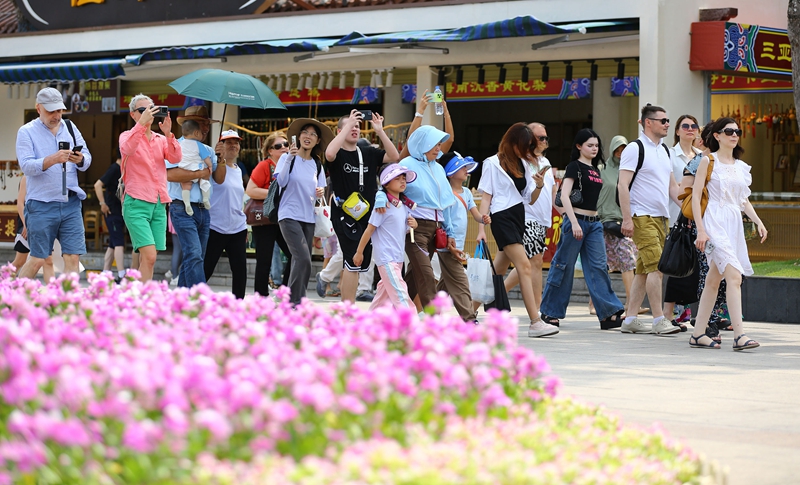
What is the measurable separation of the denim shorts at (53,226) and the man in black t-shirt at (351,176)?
2.09 m

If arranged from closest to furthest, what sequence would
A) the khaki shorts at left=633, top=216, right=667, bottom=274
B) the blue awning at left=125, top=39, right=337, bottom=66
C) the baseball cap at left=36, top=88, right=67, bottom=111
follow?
1. the baseball cap at left=36, top=88, right=67, bottom=111
2. the khaki shorts at left=633, top=216, right=667, bottom=274
3. the blue awning at left=125, top=39, right=337, bottom=66

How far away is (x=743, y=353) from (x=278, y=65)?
453 inches

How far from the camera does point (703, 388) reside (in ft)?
23.5

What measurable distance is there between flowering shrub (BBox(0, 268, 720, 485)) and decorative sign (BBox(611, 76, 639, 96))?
1278 cm

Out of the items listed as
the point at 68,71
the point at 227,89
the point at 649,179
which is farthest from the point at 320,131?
the point at 68,71

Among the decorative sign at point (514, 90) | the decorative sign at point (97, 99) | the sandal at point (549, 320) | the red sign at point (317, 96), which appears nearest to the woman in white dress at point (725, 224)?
the sandal at point (549, 320)

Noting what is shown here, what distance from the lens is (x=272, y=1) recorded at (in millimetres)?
18609

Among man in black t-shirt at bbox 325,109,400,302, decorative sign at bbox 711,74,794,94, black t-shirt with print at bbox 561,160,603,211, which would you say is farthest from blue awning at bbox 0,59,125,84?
black t-shirt with print at bbox 561,160,603,211

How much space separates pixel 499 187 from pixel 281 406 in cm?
690

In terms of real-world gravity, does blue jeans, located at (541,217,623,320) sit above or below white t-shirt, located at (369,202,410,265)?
below

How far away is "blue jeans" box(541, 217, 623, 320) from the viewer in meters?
10.5

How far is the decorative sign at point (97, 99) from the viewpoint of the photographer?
2117 cm

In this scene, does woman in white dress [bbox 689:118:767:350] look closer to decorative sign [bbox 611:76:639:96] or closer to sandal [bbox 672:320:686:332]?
sandal [bbox 672:320:686:332]

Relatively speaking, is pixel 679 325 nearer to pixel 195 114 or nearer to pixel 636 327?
pixel 636 327
